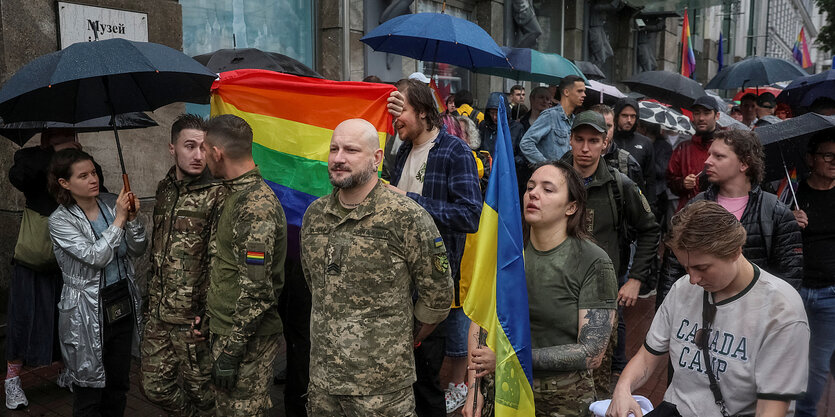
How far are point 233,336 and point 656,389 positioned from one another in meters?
3.45

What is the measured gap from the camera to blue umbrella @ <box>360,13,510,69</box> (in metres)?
5.29

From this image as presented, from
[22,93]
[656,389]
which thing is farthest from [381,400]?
[656,389]

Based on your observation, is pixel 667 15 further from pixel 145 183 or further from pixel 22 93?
pixel 22 93

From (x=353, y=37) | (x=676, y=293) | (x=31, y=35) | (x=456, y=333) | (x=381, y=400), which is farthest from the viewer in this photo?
(x=353, y=37)

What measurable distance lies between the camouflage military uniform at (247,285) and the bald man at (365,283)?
337 mm

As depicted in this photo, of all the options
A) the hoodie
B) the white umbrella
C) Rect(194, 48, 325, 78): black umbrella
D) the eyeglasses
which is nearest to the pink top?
the eyeglasses

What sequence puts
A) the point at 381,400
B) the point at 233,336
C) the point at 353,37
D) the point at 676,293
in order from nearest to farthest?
the point at 676,293 → the point at 381,400 → the point at 233,336 → the point at 353,37

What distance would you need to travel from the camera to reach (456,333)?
4.38 metres

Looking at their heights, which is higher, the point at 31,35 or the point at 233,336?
the point at 31,35

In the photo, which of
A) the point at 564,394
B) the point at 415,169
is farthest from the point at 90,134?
the point at 564,394

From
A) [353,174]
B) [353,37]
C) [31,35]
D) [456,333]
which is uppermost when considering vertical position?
[353,37]

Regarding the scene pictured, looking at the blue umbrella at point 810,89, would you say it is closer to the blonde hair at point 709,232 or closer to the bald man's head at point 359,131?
the blonde hair at point 709,232

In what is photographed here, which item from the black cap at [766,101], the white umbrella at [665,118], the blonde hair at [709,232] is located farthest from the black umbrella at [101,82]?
the black cap at [766,101]

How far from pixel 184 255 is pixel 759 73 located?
32.4 feet
